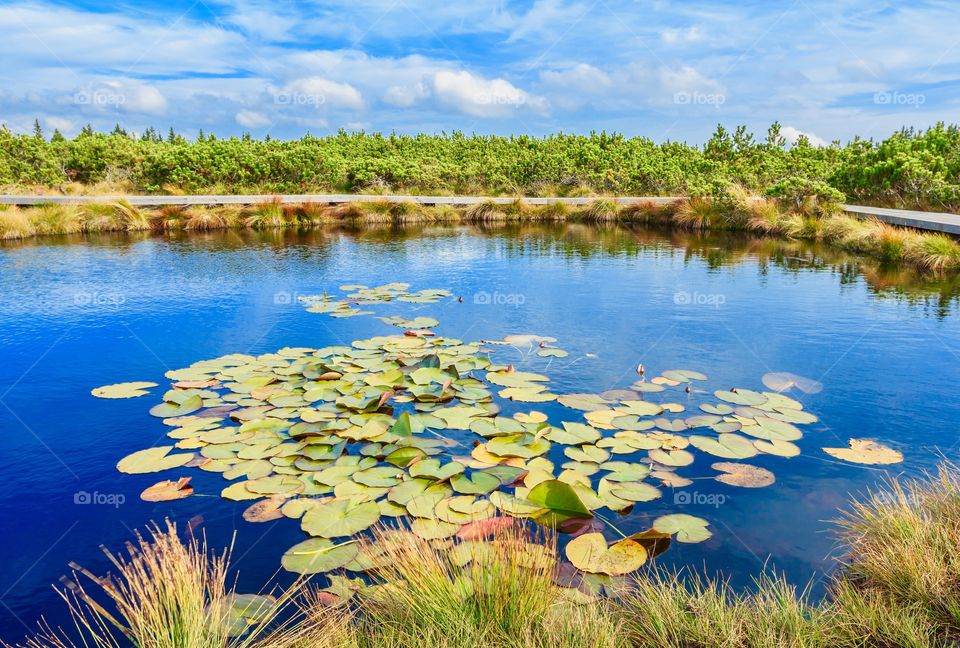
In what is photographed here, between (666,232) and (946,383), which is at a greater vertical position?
(666,232)

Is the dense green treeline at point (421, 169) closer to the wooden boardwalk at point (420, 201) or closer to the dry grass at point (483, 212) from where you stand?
the wooden boardwalk at point (420, 201)

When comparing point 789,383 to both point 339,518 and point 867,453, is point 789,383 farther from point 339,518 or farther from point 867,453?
point 339,518

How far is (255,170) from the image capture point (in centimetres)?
2628

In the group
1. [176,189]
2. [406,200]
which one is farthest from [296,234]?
[176,189]

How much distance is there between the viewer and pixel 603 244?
17000 millimetres

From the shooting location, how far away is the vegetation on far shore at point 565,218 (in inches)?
534

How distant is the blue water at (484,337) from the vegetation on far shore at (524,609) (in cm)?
49

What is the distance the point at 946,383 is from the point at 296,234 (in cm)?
1673

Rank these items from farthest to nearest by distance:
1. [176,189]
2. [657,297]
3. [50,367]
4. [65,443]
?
[176,189]
[657,297]
[50,367]
[65,443]

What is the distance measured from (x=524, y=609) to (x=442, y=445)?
2.32 metres

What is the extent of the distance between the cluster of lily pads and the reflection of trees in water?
6.42 metres

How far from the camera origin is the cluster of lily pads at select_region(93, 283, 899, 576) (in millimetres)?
3898

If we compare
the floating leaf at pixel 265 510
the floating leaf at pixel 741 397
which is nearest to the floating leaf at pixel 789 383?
the floating leaf at pixel 741 397

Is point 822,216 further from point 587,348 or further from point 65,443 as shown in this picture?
point 65,443
